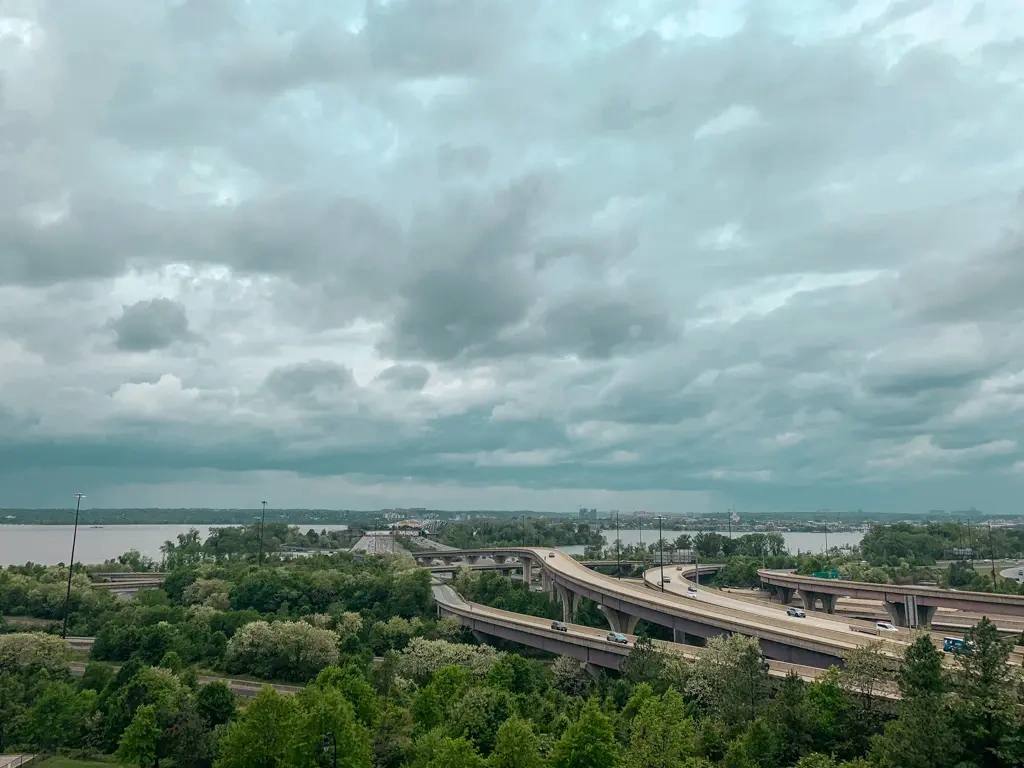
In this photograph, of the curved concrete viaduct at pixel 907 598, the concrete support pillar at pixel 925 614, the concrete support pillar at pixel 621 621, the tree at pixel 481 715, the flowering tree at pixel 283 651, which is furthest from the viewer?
the concrete support pillar at pixel 925 614

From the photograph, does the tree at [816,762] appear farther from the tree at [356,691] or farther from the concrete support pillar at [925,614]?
the concrete support pillar at [925,614]

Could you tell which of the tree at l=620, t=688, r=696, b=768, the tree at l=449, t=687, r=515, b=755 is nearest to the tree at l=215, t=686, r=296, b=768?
the tree at l=449, t=687, r=515, b=755

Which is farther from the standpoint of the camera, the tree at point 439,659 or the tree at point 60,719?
the tree at point 439,659

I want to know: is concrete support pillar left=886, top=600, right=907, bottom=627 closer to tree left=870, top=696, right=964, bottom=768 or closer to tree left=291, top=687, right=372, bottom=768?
tree left=870, top=696, right=964, bottom=768

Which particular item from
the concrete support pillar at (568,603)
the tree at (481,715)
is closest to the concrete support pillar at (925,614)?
the concrete support pillar at (568,603)

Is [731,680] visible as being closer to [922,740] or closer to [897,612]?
[922,740]

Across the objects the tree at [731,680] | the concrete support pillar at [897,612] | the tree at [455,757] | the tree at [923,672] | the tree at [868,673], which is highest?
the tree at [923,672]

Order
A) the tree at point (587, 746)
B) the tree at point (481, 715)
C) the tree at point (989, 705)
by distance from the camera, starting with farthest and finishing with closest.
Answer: the tree at point (481, 715)
the tree at point (587, 746)
the tree at point (989, 705)

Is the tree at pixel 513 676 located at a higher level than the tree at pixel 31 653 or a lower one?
higher
